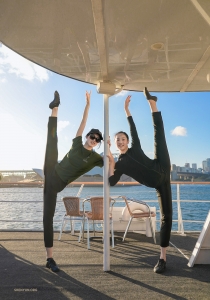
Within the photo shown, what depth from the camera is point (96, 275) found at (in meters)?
2.41

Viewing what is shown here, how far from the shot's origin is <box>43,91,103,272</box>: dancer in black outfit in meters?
2.57

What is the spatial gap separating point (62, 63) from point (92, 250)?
2.30 metres

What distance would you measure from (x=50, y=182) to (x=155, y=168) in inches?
40.7

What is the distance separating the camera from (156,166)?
254 cm

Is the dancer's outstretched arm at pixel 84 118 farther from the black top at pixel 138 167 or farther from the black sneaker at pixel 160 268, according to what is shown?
the black sneaker at pixel 160 268

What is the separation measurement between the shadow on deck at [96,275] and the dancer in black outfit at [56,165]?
1.00 feet

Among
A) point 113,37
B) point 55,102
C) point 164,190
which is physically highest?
point 113,37

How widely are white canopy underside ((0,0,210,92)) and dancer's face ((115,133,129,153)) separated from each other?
650 mm

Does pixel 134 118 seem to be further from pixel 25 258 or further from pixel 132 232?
pixel 132 232

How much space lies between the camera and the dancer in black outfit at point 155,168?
8.38 ft

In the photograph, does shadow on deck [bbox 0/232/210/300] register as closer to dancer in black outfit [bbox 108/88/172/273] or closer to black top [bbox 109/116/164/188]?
dancer in black outfit [bbox 108/88/172/273]

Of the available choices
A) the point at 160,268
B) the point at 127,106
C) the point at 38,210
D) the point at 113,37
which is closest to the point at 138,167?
the point at 127,106

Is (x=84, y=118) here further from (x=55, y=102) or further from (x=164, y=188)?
(x=164, y=188)

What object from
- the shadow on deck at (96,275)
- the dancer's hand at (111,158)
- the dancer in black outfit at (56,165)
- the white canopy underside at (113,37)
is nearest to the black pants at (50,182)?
the dancer in black outfit at (56,165)
